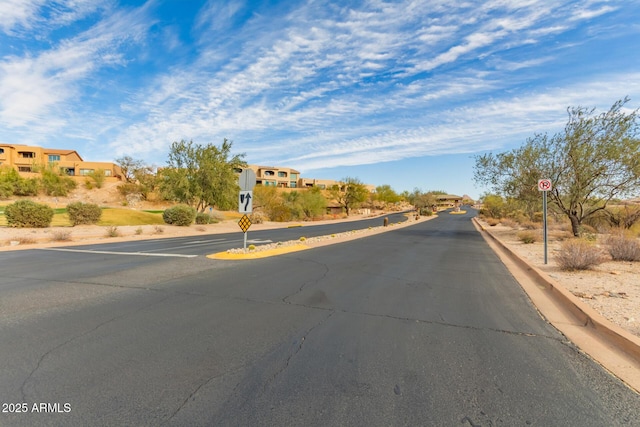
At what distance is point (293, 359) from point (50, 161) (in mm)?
104012

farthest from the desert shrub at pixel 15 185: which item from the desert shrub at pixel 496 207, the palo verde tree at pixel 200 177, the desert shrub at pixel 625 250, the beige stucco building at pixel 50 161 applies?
the desert shrub at pixel 496 207

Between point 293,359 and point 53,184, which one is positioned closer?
point 293,359

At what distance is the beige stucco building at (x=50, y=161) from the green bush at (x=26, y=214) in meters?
59.6

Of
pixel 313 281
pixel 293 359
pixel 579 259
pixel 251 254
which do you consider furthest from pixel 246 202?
pixel 579 259

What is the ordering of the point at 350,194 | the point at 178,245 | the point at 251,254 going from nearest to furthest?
the point at 251,254, the point at 178,245, the point at 350,194

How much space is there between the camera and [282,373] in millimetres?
3367

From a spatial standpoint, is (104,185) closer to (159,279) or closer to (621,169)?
(159,279)

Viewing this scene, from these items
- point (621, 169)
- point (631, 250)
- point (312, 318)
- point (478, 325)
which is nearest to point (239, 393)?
point (312, 318)

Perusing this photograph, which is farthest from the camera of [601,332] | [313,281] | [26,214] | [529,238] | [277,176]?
[277,176]

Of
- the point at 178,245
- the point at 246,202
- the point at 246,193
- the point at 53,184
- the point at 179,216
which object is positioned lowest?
the point at 178,245

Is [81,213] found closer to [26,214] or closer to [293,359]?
[26,214]

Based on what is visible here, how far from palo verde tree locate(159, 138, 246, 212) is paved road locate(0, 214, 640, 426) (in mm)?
29796

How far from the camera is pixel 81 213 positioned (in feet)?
92.5

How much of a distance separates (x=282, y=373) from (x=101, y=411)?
1.58m
